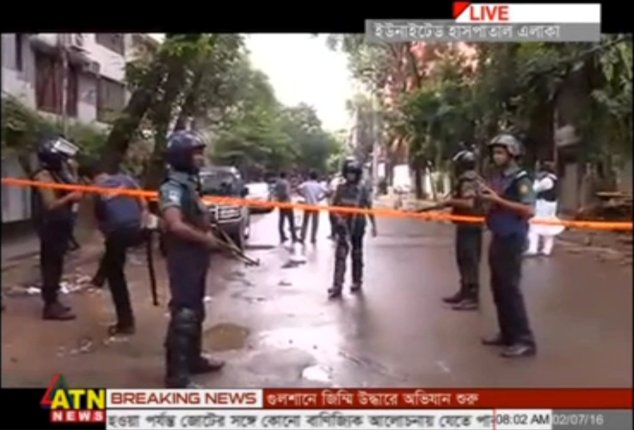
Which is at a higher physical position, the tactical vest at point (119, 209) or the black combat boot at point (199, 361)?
the tactical vest at point (119, 209)

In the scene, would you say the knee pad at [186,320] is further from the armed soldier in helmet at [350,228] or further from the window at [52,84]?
the window at [52,84]

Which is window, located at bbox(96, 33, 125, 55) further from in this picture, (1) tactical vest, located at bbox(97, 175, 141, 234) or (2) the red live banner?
(2) the red live banner

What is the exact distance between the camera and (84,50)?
2.05 m

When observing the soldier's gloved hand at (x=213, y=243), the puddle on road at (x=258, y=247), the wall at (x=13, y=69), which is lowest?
the puddle on road at (x=258, y=247)

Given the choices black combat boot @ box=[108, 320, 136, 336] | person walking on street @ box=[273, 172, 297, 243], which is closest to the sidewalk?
person walking on street @ box=[273, 172, 297, 243]

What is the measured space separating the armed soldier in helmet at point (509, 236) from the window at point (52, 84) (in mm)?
1089

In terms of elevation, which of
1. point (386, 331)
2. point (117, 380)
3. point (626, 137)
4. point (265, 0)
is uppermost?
point (265, 0)

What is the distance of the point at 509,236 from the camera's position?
6.79 feet

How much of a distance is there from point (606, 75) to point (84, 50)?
1.34 m

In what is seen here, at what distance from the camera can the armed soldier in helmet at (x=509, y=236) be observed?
206 centimetres

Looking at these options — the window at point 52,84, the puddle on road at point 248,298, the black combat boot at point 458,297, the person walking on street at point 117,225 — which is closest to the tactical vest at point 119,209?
the person walking on street at point 117,225

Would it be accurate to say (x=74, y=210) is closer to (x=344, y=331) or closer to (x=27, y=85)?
(x=27, y=85)

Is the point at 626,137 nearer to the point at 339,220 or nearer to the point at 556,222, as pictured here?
the point at 556,222

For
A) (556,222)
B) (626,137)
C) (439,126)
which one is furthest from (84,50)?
(626,137)
